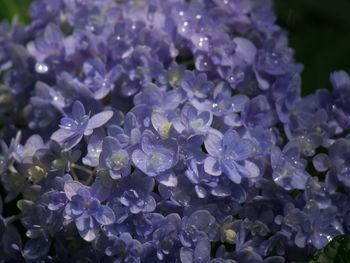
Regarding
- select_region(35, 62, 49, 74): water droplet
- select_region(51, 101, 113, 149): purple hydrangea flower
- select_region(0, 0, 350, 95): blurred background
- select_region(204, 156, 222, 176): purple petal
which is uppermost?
select_region(51, 101, 113, 149): purple hydrangea flower

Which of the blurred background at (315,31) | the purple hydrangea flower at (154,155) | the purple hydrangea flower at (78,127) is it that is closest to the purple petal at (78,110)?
the purple hydrangea flower at (78,127)

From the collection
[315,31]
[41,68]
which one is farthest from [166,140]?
[315,31]

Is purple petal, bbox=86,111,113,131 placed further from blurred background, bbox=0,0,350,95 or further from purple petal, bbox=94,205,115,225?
blurred background, bbox=0,0,350,95

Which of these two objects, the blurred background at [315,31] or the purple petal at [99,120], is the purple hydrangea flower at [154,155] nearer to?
the purple petal at [99,120]

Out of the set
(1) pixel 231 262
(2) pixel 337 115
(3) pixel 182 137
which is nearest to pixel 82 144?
(3) pixel 182 137

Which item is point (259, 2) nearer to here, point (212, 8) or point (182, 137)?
point (212, 8)

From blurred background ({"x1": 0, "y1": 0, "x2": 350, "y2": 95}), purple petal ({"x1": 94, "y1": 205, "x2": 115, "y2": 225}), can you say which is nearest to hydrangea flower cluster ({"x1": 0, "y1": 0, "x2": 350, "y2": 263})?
purple petal ({"x1": 94, "y1": 205, "x2": 115, "y2": 225})

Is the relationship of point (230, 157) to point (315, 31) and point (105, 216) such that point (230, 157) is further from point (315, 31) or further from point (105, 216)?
point (315, 31)
